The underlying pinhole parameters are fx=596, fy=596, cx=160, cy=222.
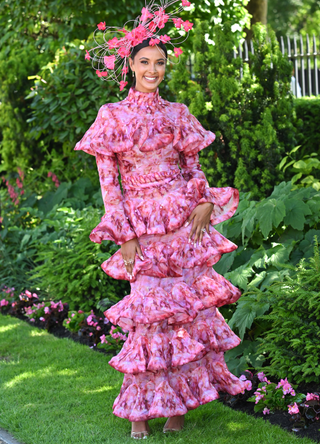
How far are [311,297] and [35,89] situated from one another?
5.16 metres

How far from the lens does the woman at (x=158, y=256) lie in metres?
2.96

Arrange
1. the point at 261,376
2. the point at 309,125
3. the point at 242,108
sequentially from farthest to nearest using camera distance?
the point at 309,125 → the point at 242,108 → the point at 261,376

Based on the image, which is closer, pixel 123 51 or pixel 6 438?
pixel 123 51

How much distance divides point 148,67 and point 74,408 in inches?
79.8

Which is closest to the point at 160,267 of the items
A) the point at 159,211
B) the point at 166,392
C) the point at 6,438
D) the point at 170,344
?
the point at 159,211

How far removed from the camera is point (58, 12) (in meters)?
7.98

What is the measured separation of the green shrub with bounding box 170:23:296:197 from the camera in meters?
5.47

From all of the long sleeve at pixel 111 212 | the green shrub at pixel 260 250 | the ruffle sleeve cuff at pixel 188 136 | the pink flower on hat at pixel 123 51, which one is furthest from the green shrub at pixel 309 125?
the long sleeve at pixel 111 212

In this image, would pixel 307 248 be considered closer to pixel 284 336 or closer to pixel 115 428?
pixel 284 336

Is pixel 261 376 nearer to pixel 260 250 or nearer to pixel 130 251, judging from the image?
pixel 260 250

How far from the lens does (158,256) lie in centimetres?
300

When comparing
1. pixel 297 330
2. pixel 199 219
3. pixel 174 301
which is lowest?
pixel 297 330

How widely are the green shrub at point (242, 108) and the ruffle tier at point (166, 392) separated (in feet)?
8.87

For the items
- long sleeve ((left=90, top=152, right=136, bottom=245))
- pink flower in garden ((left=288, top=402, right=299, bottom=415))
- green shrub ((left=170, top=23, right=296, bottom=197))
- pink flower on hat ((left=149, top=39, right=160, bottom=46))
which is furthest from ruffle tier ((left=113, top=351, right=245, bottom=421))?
green shrub ((left=170, top=23, right=296, bottom=197))
